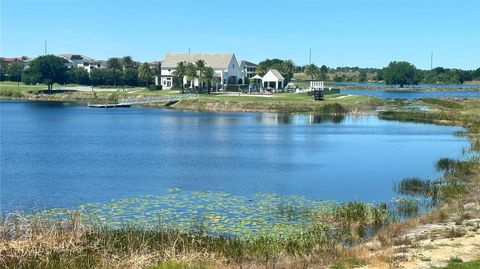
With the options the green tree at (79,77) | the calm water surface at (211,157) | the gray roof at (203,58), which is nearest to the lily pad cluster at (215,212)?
the calm water surface at (211,157)

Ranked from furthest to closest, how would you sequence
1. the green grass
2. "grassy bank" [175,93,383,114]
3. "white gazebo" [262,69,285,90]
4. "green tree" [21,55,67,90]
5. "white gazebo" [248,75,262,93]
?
1. "green tree" [21,55,67,90]
2. "white gazebo" [248,75,262,93]
3. "white gazebo" [262,69,285,90]
4. "grassy bank" [175,93,383,114]
5. the green grass

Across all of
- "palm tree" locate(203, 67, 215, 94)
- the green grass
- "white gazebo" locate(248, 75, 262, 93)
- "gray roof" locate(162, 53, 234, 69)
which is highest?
"gray roof" locate(162, 53, 234, 69)

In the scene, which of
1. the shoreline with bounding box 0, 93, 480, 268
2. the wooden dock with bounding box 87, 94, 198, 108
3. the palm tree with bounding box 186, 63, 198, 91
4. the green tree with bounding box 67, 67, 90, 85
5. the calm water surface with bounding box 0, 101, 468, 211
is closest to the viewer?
the shoreline with bounding box 0, 93, 480, 268

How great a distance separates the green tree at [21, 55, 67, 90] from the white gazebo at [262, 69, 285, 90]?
66060 mm

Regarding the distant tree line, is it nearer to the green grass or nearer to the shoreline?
the shoreline

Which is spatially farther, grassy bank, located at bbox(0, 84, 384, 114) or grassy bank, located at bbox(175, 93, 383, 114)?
grassy bank, located at bbox(0, 84, 384, 114)

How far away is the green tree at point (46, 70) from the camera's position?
179375 millimetres

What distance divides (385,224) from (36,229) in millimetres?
15417

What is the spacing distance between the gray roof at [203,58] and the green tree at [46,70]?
36938mm

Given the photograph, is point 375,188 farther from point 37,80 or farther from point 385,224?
point 37,80

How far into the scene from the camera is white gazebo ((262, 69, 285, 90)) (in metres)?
157

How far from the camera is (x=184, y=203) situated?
3212 centimetres

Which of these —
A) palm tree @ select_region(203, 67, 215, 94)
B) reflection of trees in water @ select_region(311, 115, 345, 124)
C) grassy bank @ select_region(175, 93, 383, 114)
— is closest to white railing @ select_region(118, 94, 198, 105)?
grassy bank @ select_region(175, 93, 383, 114)

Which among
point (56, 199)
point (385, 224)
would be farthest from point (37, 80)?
point (385, 224)
